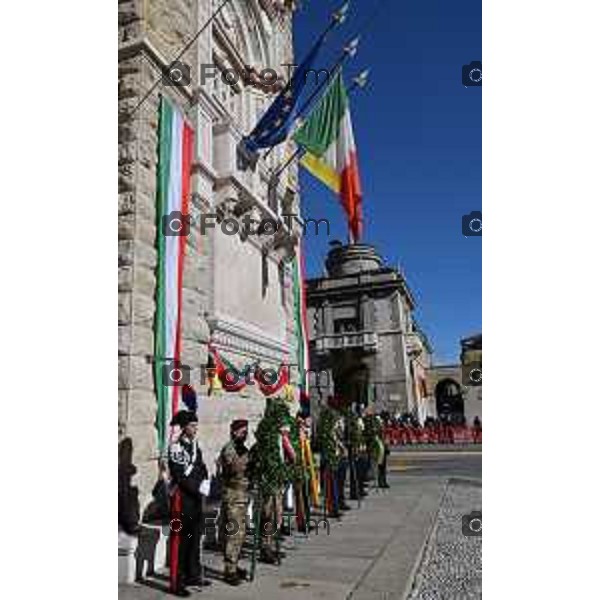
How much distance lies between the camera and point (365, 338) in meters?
26.2

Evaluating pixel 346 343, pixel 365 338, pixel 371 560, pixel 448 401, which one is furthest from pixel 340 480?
pixel 448 401

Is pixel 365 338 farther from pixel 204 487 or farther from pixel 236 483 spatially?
pixel 204 487

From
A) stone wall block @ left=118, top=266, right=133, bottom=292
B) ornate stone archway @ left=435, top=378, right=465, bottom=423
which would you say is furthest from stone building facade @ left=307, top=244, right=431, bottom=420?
stone wall block @ left=118, top=266, right=133, bottom=292

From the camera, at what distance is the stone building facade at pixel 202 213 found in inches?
249

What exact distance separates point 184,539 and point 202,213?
12.6 ft

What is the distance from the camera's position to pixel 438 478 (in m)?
14.7

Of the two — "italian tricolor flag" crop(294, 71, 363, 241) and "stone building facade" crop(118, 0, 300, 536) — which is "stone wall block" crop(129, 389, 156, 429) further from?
"italian tricolor flag" crop(294, 71, 363, 241)

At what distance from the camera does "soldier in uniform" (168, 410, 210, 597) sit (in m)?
5.47

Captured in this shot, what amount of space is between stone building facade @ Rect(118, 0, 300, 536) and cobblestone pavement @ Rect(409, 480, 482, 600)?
104 inches

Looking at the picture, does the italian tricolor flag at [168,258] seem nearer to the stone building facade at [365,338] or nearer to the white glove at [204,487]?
the white glove at [204,487]

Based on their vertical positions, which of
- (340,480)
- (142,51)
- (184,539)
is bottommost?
(340,480)
